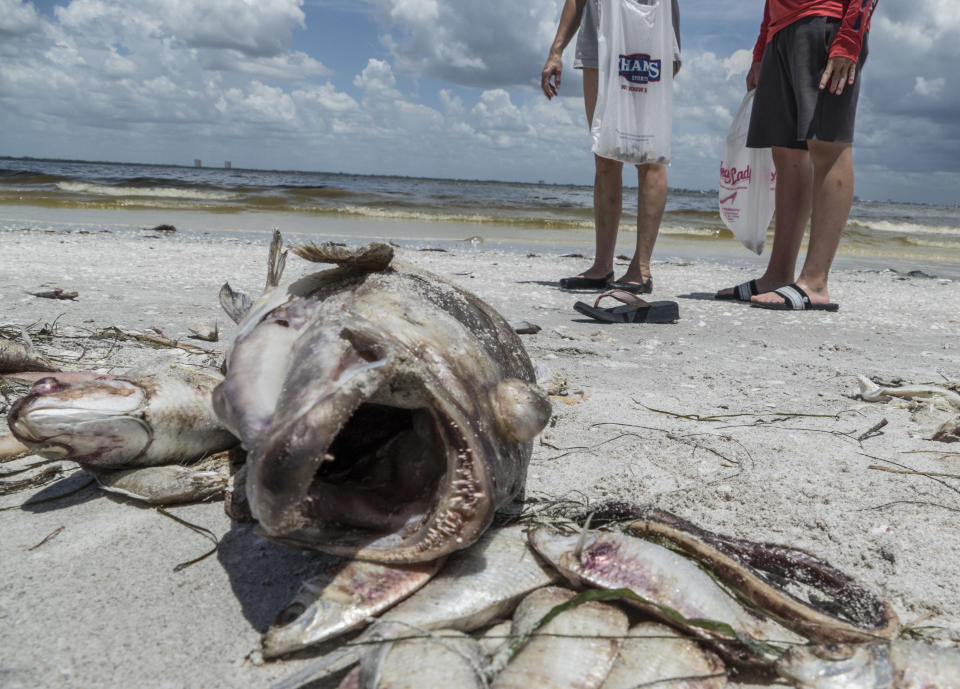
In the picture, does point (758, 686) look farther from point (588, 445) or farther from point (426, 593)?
point (588, 445)

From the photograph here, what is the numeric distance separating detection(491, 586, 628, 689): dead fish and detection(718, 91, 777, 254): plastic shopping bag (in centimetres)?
604

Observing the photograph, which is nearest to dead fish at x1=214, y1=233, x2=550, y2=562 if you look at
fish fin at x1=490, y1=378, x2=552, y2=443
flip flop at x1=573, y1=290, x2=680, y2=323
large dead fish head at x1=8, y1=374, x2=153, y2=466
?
fish fin at x1=490, y1=378, x2=552, y2=443

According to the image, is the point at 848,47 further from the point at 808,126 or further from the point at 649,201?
the point at 649,201

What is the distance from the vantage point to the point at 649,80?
18.8 feet

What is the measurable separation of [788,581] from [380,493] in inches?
37.6

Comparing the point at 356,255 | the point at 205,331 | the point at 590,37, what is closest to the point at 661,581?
the point at 356,255

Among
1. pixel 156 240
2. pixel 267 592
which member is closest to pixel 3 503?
pixel 267 592

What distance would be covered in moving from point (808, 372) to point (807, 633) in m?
2.59

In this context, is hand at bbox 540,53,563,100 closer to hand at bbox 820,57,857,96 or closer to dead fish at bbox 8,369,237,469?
hand at bbox 820,57,857,96

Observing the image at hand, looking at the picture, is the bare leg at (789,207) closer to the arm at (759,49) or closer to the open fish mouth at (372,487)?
the arm at (759,49)

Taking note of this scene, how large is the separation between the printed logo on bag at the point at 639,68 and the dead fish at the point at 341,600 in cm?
517

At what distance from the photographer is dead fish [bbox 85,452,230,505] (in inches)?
75.5

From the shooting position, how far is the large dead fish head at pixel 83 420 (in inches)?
72.2

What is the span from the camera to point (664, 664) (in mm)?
1277
